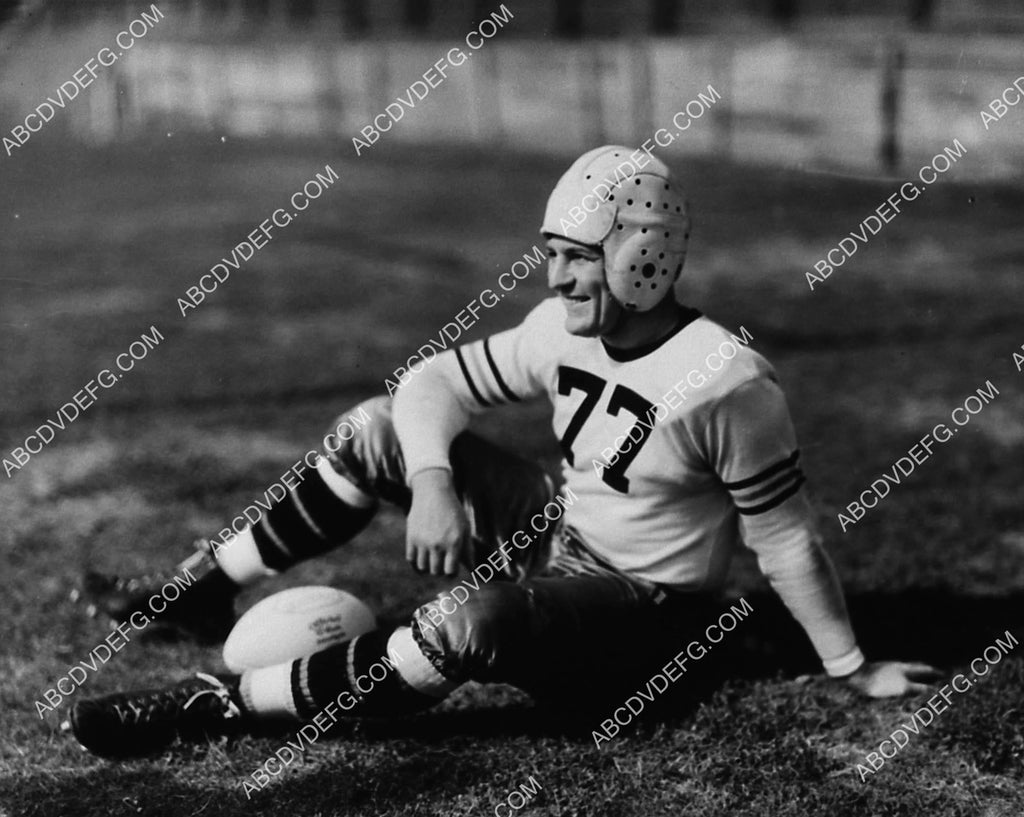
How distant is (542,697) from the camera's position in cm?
388

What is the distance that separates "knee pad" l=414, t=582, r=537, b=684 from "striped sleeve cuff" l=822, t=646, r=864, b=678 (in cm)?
92

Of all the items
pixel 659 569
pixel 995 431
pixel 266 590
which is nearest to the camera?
pixel 659 569

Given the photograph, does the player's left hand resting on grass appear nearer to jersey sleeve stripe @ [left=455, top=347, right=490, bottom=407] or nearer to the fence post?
jersey sleeve stripe @ [left=455, top=347, right=490, bottom=407]

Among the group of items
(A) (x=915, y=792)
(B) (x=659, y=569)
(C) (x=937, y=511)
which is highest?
(B) (x=659, y=569)

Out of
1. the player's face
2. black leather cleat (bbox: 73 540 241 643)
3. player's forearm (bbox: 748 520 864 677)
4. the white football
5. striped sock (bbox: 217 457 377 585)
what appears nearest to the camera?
the player's face

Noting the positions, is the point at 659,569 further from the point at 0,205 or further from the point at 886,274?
the point at 0,205

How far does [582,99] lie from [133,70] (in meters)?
14.4

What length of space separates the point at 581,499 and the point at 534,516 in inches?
8.6

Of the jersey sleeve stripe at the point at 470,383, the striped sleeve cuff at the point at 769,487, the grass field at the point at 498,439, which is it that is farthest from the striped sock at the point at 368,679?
the striped sleeve cuff at the point at 769,487

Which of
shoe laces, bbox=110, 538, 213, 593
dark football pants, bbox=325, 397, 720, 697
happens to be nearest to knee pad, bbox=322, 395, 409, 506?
dark football pants, bbox=325, 397, 720, 697

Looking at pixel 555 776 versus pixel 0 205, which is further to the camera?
pixel 0 205

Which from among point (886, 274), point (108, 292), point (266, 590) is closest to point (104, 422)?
point (266, 590)

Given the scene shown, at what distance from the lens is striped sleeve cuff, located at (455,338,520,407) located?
405 cm

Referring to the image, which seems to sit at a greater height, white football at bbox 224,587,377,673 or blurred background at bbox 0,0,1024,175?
white football at bbox 224,587,377,673
